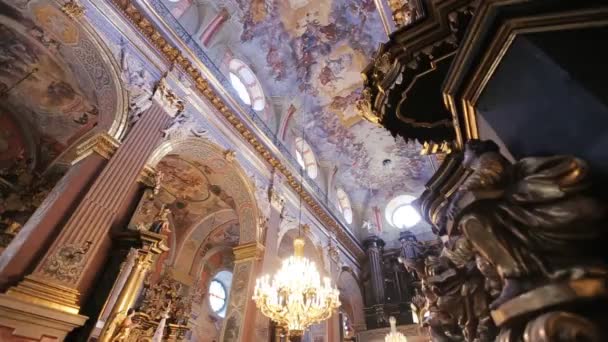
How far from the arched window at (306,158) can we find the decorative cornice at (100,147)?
23.4ft

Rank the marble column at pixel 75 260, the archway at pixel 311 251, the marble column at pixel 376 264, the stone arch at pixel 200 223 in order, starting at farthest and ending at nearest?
1. the marble column at pixel 376 264
2. the stone arch at pixel 200 223
3. the archway at pixel 311 251
4. the marble column at pixel 75 260

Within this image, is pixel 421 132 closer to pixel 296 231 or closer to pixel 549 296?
pixel 549 296

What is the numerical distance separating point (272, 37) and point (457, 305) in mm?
9555

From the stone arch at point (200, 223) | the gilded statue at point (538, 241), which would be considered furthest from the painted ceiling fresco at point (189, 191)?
the gilded statue at point (538, 241)

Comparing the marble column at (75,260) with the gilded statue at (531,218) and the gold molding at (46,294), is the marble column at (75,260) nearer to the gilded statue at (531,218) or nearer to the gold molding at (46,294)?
the gold molding at (46,294)

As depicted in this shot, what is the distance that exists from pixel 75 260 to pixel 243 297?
349cm

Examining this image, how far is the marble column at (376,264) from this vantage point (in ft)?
40.9

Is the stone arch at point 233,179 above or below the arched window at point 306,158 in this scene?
below

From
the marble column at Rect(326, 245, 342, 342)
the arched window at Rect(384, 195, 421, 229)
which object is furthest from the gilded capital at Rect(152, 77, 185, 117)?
the arched window at Rect(384, 195, 421, 229)

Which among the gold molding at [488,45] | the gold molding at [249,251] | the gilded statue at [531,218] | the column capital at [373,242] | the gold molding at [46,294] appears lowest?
the gilded statue at [531,218]

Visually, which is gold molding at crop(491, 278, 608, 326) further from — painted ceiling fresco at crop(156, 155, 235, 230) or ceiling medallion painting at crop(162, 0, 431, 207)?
ceiling medallion painting at crop(162, 0, 431, 207)

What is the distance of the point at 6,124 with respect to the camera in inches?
263

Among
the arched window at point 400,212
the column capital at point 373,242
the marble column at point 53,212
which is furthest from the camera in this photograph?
the arched window at point 400,212

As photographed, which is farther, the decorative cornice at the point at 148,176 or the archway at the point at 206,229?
the archway at the point at 206,229
